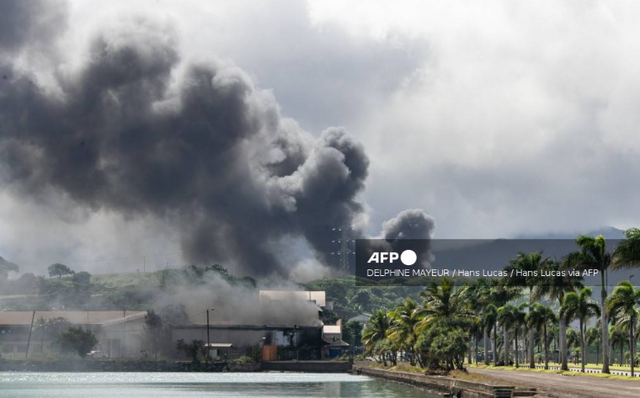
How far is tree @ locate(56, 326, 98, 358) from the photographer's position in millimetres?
174500

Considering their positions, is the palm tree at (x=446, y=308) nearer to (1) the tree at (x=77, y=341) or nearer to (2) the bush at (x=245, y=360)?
(2) the bush at (x=245, y=360)

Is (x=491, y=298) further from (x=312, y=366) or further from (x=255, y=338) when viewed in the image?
(x=255, y=338)

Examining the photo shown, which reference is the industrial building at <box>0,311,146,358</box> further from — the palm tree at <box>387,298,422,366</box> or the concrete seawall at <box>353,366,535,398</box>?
the palm tree at <box>387,298,422,366</box>

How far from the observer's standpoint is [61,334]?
176250 millimetres

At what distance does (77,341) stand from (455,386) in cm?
11345

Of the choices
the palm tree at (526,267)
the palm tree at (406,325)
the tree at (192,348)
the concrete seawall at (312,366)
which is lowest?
the concrete seawall at (312,366)

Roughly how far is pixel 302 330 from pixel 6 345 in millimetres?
60371

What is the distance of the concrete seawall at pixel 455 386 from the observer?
59.0 metres

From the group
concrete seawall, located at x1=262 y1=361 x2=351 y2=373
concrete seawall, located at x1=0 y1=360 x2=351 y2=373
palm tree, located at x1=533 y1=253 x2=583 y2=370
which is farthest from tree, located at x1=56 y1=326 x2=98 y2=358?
palm tree, located at x1=533 y1=253 x2=583 y2=370

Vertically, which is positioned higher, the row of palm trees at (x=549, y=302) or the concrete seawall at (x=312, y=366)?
the row of palm trees at (x=549, y=302)

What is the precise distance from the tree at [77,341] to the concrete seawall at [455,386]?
6778cm

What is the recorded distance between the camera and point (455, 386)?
77.0 m

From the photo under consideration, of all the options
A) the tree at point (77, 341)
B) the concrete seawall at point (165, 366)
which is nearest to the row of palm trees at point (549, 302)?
the concrete seawall at point (165, 366)

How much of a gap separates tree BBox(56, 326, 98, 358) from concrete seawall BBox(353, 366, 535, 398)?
222 ft
